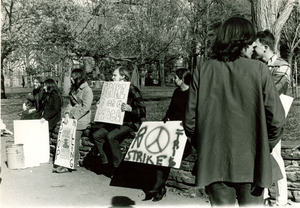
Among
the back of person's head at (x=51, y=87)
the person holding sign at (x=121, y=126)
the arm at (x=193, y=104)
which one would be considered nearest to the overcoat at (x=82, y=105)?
the person holding sign at (x=121, y=126)

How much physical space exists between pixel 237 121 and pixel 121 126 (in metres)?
4.20

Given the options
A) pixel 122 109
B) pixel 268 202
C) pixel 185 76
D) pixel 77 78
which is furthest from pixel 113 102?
pixel 268 202

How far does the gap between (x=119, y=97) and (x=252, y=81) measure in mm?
4326

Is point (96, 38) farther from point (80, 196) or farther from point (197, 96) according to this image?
point (197, 96)

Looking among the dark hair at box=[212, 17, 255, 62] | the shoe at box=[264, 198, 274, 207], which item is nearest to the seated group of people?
the shoe at box=[264, 198, 274, 207]

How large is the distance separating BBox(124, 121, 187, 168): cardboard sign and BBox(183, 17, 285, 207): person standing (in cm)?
260

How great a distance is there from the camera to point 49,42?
18.9m

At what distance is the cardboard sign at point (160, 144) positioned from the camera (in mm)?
5883

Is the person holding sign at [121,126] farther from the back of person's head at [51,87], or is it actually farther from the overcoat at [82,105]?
the back of person's head at [51,87]

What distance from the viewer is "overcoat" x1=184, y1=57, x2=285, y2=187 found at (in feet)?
10.2

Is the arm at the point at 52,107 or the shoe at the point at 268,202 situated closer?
the shoe at the point at 268,202

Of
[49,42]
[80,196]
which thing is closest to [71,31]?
[49,42]

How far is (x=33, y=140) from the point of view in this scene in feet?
29.1

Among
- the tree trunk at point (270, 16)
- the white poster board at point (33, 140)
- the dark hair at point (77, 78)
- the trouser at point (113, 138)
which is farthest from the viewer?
the white poster board at point (33, 140)
